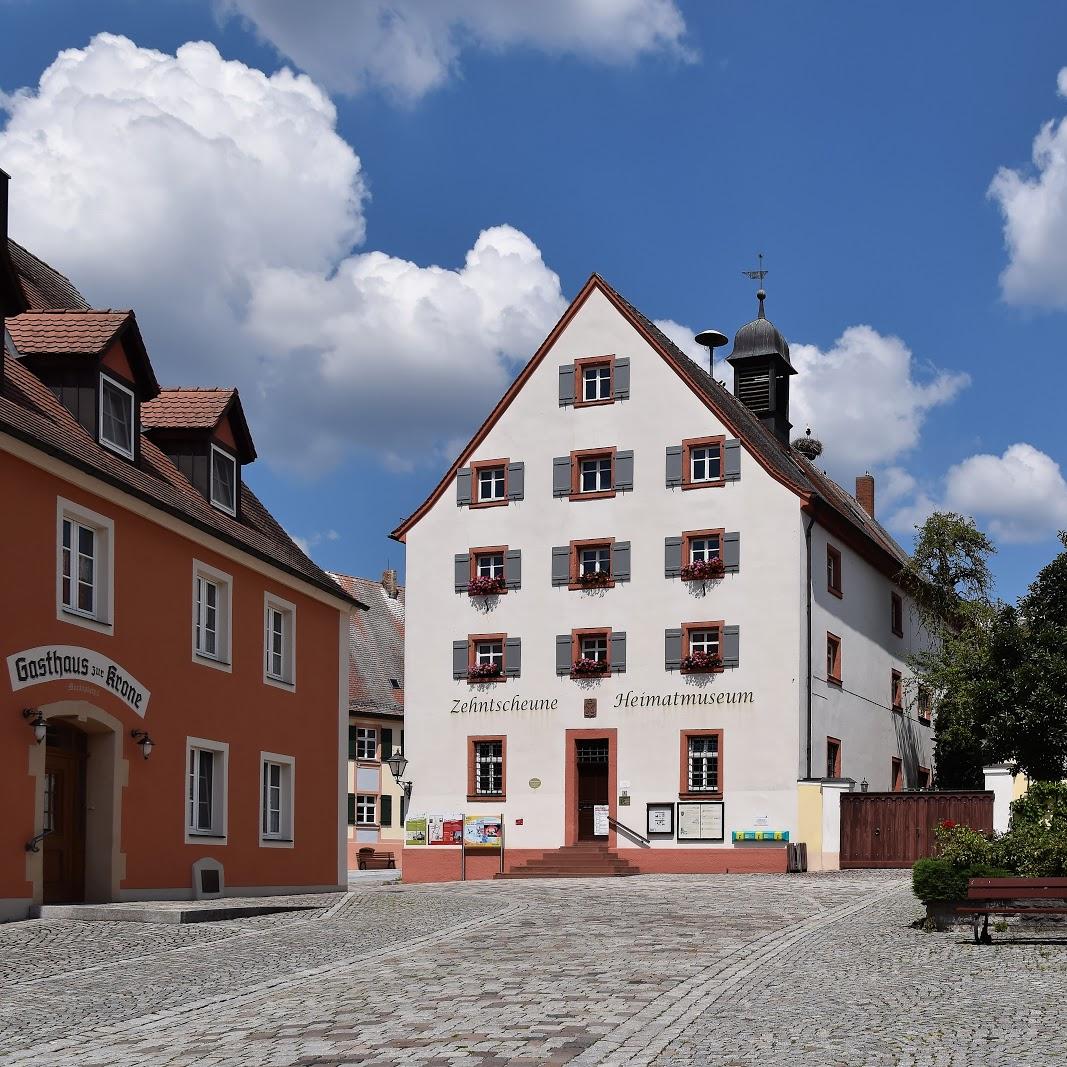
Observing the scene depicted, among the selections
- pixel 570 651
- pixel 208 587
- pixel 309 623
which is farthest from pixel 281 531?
pixel 570 651

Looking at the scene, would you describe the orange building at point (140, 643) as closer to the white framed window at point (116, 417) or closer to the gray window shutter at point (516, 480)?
the white framed window at point (116, 417)

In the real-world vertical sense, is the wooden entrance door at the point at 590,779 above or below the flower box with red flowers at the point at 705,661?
below

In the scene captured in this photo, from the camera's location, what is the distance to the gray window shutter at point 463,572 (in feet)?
145

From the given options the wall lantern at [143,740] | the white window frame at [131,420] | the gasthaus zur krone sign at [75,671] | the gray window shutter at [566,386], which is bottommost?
the wall lantern at [143,740]

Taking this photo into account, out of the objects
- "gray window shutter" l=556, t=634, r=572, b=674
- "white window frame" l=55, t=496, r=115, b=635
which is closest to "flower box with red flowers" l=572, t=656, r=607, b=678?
"gray window shutter" l=556, t=634, r=572, b=674

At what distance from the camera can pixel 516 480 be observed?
4394 cm

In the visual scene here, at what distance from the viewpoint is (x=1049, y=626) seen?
41.9m

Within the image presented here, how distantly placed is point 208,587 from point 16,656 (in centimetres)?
625

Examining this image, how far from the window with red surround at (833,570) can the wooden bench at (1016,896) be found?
26.9 metres

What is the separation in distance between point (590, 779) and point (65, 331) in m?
22.4

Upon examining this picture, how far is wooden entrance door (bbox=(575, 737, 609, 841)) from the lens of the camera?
138ft

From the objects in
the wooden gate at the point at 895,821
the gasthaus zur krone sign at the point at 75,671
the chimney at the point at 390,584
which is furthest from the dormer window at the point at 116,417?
the chimney at the point at 390,584

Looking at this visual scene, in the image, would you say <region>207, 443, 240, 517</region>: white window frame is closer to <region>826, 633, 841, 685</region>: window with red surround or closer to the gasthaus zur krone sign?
the gasthaus zur krone sign

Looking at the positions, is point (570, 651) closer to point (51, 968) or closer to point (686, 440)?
point (686, 440)
